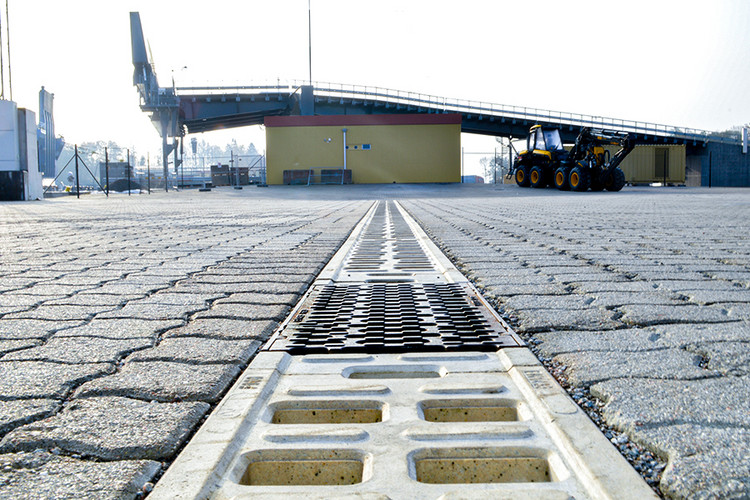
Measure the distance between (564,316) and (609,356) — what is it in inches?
29.5

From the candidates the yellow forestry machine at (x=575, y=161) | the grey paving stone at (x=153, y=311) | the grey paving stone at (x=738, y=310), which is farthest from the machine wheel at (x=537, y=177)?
the grey paving stone at (x=153, y=311)

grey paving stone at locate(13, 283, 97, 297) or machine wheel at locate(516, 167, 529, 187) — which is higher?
machine wheel at locate(516, 167, 529, 187)

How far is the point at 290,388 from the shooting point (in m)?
2.15

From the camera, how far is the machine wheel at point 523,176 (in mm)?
28000

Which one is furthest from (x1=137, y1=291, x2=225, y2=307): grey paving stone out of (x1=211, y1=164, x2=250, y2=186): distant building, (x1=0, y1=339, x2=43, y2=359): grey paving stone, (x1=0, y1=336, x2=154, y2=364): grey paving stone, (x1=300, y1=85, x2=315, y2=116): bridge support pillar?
(x1=300, y1=85, x2=315, y2=116): bridge support pillar

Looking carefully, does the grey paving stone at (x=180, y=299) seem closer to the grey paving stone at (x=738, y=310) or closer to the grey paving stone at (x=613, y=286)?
the grey paving stone at (x=613, y=286)

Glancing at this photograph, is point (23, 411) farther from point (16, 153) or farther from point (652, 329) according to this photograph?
point (16, 153)

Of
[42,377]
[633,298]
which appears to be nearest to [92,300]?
[42,377]

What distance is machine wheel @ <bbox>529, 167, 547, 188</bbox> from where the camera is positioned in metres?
26.2

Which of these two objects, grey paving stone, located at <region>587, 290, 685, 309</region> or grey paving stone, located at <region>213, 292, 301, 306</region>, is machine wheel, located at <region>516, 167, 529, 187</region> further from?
grey paving stone, located at <region>213, 292, 301, 306</region>

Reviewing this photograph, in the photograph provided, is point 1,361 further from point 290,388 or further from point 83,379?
point 290,388

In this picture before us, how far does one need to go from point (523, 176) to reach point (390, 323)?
1029 inches

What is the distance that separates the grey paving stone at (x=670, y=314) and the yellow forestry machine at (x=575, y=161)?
20791 mm

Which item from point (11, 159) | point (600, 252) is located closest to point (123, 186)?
point (11, 159)
